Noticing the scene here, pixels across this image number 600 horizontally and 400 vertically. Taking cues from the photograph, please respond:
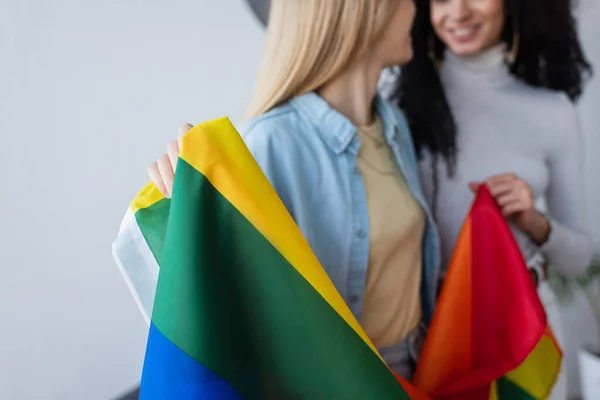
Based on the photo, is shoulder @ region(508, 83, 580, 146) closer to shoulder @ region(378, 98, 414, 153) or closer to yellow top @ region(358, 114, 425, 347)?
shoulder @ region(378, 98, 414, 153)

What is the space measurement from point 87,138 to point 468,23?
84cm

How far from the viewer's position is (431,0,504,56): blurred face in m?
1.09

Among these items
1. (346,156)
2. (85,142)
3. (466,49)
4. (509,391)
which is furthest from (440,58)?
(85,142)

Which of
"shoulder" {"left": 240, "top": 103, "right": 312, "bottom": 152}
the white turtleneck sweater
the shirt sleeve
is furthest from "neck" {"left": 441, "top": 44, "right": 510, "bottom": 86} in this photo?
"shoulder" {"left": 240, "top": 103, "right": 312, "bottom": 152}

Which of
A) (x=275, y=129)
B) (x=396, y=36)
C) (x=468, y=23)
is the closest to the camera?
(x=275, y=129)

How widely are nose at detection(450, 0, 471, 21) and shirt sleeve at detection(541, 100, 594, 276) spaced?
1.05 feet

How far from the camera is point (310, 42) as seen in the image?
30.0 inches

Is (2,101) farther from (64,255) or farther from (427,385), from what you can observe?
(427,385)

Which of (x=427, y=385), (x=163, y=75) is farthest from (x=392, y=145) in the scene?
(x=163, y=75)

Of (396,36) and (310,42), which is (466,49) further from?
(310,42)

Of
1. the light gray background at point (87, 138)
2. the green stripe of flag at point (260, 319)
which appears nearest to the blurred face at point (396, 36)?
the green stripe of flag at point (260, 319)

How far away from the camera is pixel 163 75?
4.08ft

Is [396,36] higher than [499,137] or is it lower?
higher

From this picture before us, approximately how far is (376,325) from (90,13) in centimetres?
87
